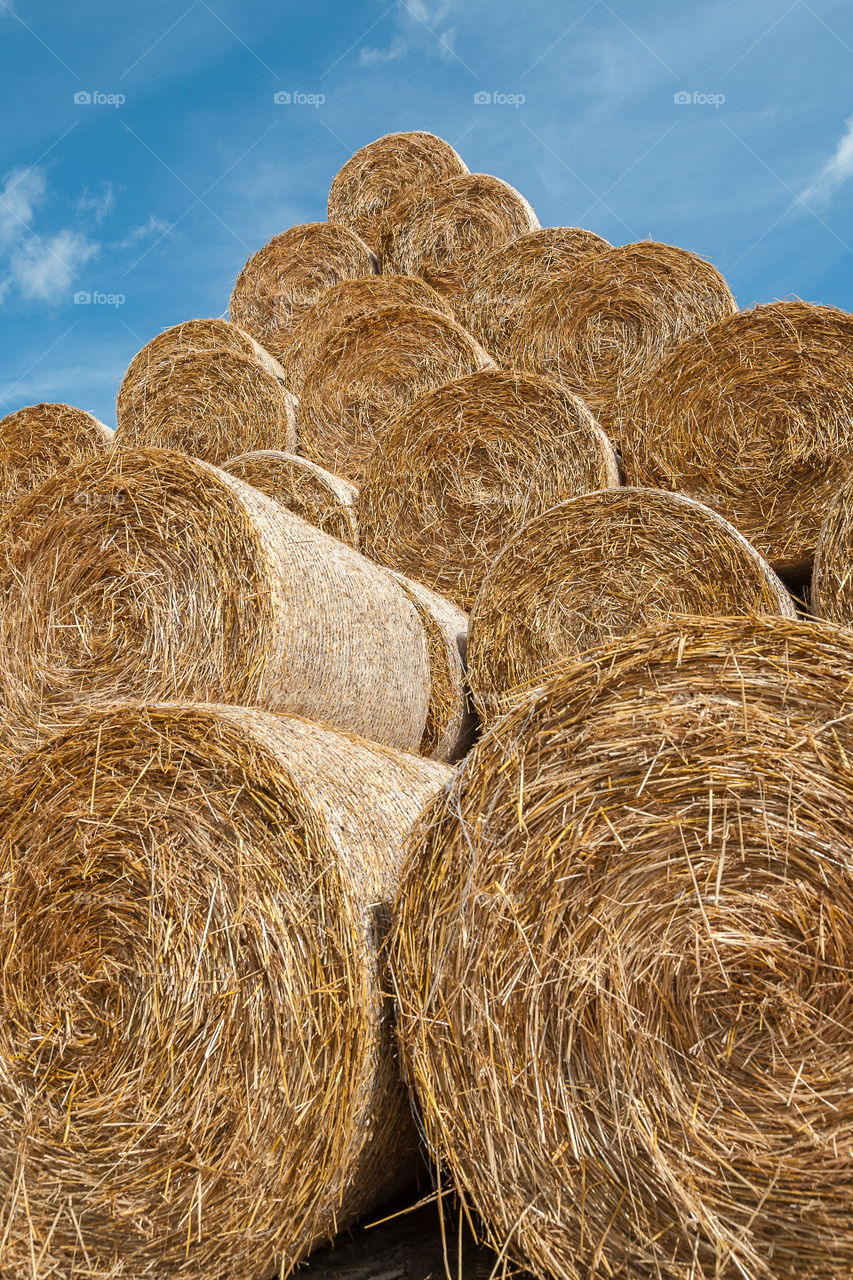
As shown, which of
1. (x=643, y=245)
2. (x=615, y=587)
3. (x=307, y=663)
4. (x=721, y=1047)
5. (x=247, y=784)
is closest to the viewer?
(x=721, y=1047)

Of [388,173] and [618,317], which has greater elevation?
[388,173]

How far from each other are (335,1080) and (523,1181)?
15.0 inches

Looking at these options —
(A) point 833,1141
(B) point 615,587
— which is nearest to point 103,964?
(A) point 833,1141

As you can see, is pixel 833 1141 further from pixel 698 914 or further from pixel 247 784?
pixel 247 784

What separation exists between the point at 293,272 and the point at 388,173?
4.49 ft

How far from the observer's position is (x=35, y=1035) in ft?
6.73

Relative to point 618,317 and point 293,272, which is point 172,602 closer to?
point 618,317

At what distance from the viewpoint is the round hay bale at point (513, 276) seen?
5.58 meters

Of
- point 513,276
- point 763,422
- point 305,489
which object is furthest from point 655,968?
point 513,276

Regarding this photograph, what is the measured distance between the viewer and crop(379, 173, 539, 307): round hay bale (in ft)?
21.1

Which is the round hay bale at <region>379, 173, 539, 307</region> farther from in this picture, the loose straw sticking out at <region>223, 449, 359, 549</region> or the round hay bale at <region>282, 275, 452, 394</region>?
the loose straw sticking out at <region>223, 449, 359, 549</region>

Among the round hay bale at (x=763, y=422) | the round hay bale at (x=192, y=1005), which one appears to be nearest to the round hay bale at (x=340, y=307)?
the round hay bale at (x=763, y=422)

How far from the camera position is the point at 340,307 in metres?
5.36

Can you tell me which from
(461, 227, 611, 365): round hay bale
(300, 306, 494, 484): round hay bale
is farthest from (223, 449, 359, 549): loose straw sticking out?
(461, 227, 611, 365): round hay bale
